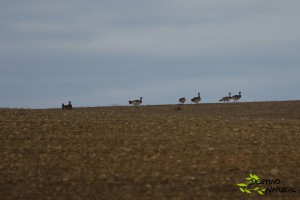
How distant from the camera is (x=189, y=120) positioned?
1125 inches

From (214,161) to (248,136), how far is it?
5.34 metres

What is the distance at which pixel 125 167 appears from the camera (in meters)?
18.0

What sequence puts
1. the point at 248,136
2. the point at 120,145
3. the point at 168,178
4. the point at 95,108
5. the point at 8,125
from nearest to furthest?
the point at 168,178
the point at 120,145
the point at 248,136
the point at 8,125
the point at 95,108

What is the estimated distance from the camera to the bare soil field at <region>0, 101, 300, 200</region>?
15859mm

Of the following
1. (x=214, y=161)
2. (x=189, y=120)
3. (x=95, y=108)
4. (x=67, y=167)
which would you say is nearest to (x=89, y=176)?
(x=67, y=167)

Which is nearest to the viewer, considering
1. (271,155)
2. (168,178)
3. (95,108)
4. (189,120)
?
(168,178)

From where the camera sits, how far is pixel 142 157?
19375mm

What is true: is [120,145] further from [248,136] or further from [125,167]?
[248,136]

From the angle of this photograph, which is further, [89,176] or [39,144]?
[39,144]

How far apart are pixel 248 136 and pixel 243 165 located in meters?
5.48

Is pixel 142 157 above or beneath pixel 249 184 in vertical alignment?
above

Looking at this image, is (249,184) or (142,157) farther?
(142,157)

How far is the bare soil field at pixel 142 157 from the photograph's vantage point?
15.9 m

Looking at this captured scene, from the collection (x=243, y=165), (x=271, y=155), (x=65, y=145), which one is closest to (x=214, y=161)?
(x=243, y=165)
